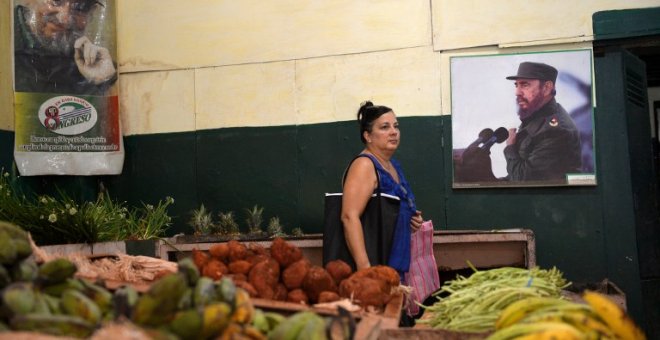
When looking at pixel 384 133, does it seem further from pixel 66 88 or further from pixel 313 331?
pixel 66 88

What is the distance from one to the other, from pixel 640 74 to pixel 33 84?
6.09 m

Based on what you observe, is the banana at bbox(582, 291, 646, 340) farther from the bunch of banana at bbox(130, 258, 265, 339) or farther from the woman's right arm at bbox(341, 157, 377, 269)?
the woman's right arm at bbox(341, 157, 377, 269)

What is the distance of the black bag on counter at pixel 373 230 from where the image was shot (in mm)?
4094

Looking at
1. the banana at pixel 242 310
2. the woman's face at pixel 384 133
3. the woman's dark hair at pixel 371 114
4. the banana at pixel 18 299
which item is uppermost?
the woman's dark hair at pixel 371 114

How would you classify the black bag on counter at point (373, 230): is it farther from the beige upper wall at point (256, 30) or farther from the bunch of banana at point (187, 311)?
the beige upper wall at point (256, 30)

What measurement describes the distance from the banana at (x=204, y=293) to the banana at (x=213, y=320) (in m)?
0.10

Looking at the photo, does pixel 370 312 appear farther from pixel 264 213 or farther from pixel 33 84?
pixel 33 84

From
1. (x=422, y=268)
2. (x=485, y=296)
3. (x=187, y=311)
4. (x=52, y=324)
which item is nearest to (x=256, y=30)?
(x=422, y=268)

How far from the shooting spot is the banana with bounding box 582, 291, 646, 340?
2.28 metres

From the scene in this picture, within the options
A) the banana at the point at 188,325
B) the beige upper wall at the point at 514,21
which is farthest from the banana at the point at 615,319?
the beige upper wall at the point at 514,21

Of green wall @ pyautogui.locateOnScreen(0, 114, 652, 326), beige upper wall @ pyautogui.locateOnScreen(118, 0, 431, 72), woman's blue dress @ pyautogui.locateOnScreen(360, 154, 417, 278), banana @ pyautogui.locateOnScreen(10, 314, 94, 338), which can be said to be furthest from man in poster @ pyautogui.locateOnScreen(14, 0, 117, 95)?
banana @ pyautogui.locateOnScreen(10, 314, 94, 338)

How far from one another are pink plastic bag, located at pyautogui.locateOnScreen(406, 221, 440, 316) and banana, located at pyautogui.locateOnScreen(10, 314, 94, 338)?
2.67 metres

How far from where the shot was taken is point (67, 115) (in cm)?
646

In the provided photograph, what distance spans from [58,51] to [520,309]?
18.7 feet
